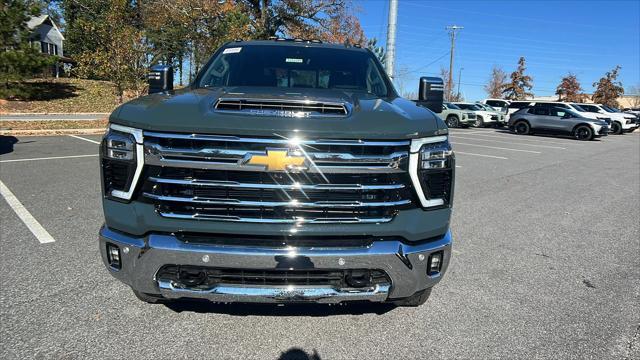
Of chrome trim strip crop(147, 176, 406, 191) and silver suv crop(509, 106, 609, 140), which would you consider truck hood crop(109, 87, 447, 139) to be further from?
silver suv crop(509, 106, 609, 140)

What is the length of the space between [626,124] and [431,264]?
32.4 m

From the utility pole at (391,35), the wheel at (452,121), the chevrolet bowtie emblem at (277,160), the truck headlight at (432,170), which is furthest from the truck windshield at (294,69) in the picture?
the wheel at (452,121)

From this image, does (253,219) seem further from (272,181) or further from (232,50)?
(232,50)

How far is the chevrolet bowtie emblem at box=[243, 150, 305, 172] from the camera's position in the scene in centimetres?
234

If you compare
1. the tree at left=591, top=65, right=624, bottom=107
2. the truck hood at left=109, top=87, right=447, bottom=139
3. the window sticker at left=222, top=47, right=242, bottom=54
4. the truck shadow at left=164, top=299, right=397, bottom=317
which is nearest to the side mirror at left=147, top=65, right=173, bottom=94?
the window sticker at left=222, top=47, right=242, bottom=54

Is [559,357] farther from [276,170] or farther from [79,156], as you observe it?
[79,156]

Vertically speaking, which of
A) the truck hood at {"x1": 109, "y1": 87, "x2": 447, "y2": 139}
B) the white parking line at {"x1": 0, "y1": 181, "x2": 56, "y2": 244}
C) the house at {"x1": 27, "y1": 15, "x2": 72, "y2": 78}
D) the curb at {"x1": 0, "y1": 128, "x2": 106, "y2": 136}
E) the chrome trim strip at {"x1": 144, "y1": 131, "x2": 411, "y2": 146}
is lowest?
the white parking line at {"x1": 0, "y1": 181, "x2": 56, "y2": 244}

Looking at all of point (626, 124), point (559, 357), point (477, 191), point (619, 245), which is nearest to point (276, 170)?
Result: point (559, 357)

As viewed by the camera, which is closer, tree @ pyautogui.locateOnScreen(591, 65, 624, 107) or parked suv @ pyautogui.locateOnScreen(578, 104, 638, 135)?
parked suv @ pyautogui.locateOnScreen(578, 104, 638, 135)

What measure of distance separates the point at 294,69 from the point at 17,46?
2256 cm

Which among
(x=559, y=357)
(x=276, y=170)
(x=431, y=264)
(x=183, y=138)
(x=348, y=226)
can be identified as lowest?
(x=559, y=357)

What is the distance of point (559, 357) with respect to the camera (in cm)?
274

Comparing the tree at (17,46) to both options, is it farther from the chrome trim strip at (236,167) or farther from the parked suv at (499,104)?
the parked suv at (499,104)

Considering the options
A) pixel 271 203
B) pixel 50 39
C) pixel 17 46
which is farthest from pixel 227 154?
pixel 50 39
